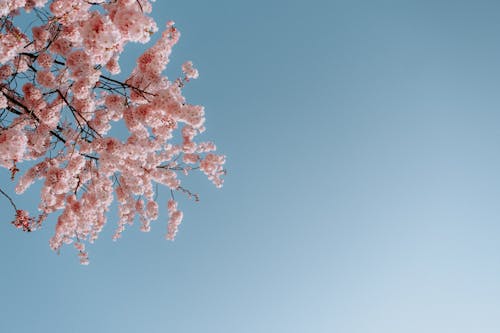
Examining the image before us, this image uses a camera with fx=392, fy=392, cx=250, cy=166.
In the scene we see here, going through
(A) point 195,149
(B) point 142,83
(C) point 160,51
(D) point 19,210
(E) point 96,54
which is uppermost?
(A) point 195,149

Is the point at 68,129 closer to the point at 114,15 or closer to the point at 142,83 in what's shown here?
the point at 142,83

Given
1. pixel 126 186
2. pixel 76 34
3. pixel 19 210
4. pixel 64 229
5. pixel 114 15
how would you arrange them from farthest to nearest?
pixel 126 186
pixel 64 229
pixel 19 210
pixel 76 34
pixel 114 15

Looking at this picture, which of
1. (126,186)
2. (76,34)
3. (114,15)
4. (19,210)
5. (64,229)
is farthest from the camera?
(126,186)

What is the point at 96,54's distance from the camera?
14.9ft

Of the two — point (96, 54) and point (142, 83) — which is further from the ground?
point (142, 83)

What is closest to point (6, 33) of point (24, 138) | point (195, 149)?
point (24, 138)

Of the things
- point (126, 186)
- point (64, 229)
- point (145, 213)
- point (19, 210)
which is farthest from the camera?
point (145, 213)

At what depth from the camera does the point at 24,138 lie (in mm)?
5066

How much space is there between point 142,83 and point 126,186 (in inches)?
100

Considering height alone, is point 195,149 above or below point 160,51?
above

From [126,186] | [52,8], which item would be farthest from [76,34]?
[126,186]

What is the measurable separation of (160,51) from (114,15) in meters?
1.06

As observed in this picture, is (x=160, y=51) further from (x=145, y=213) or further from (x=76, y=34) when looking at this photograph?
(x=145, y=213)

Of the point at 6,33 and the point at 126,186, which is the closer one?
the point at 6,33
